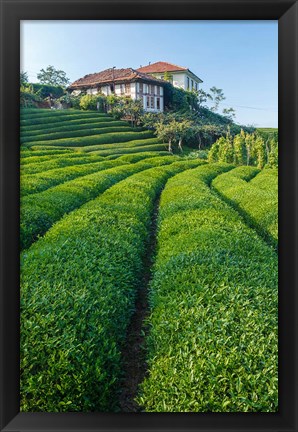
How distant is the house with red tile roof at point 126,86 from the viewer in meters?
3.89

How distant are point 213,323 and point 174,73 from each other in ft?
7.84

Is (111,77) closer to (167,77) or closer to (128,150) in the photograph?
(167,77)

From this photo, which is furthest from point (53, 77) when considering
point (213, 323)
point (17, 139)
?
point (213, 323)

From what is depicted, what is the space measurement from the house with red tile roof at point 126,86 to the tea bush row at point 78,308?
84 cm

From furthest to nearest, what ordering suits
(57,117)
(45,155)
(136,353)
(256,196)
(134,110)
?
(256,196) < (134,110) < (57,117) < (45,155) < (136,353)

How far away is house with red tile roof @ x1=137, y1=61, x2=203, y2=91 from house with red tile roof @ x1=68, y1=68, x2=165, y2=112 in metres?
0.05

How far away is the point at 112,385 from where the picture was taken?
304cm

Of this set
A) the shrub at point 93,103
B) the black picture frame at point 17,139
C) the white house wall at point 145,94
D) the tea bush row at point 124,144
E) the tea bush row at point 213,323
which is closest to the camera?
the tea bush row at point 213,323

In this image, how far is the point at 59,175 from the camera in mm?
4707

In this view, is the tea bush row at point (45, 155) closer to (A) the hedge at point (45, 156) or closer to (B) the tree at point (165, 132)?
(A) the hedge at point (45, 156)

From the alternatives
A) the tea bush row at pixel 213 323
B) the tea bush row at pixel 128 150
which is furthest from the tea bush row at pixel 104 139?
the tea bush row at pixel 213 323

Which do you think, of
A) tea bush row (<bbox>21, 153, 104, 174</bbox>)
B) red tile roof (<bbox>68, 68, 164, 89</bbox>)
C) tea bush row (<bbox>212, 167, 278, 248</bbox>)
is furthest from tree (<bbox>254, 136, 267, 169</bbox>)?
tea bush row (<bbox>21, 153, 104, 174</bbox>)
